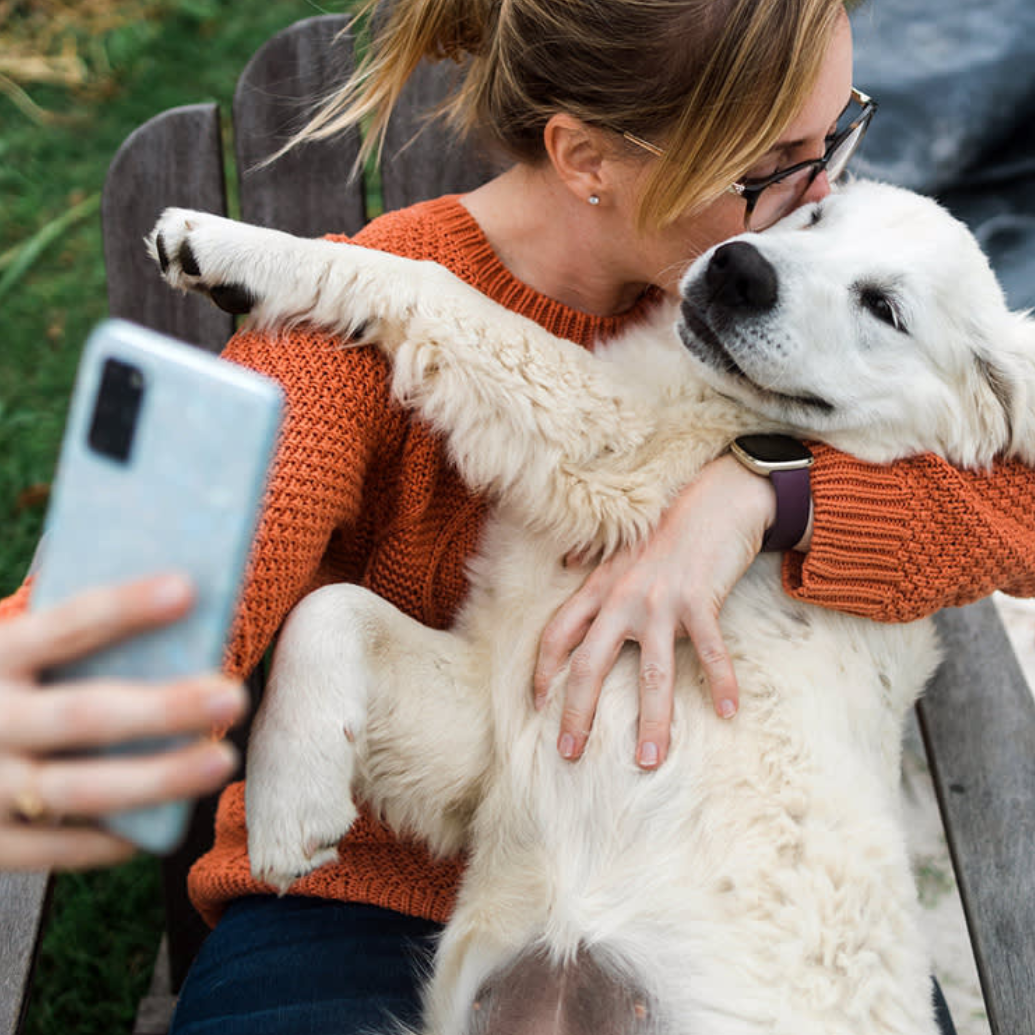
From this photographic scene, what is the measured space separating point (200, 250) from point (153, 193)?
0.67 meters

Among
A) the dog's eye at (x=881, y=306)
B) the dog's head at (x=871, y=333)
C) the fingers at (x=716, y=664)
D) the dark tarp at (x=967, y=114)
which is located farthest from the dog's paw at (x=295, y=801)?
the dark tarp at (x=967, y=114)

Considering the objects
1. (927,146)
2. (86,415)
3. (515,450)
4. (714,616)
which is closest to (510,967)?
(714,616)

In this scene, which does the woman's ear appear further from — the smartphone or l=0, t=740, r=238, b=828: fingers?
l=0, t=740, r=238, b=828: fingers

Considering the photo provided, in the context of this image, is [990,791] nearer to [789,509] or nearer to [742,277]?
[789,509]

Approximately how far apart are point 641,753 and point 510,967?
1.16 ft

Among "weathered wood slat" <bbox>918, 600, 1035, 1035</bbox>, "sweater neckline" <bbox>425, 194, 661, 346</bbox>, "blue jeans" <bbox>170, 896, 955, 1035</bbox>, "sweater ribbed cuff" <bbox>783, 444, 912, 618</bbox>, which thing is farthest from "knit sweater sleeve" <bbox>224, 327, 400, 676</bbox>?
"weathered wood slat" <bbox>918, 600, 1035, 1035</bbox>

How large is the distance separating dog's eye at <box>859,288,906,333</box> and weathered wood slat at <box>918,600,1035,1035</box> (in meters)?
0.69

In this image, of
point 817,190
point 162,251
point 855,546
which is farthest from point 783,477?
point 162,251

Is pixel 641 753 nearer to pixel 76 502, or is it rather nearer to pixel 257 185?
pixel 76 502

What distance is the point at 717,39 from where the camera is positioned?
1.53 meters

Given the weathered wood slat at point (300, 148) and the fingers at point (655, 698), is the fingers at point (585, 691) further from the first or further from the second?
the weathered wood slat at point (300, 148)

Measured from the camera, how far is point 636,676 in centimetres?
158

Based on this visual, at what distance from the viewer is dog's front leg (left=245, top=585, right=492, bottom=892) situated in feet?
4.52

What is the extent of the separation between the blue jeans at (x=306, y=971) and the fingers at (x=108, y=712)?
3.38ft
